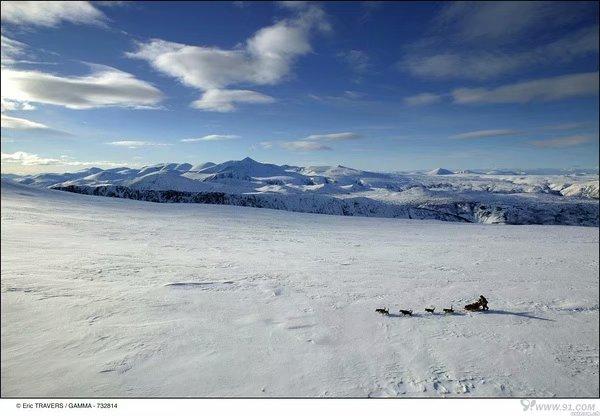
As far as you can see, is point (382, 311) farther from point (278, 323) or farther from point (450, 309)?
point (278, 323)

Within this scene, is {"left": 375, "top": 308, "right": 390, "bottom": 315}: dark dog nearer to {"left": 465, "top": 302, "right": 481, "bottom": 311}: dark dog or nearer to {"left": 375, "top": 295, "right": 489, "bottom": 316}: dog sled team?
{"left": 375, "top": 295, "right": 489, "bottom": 316}: dog sled team

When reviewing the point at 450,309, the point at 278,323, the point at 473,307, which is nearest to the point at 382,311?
the point at 450,309

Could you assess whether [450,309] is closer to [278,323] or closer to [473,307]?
[473,307]

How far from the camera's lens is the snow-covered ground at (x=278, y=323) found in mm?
4926

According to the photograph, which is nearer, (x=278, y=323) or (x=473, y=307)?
(x=278, y=323)

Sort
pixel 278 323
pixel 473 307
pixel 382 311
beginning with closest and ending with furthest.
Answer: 1. pixel 278 323
2. pixel 382 311
3. pixel 473 307

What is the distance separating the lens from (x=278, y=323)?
693 cm

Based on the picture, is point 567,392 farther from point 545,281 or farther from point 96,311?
point 96,311

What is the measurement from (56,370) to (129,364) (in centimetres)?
94

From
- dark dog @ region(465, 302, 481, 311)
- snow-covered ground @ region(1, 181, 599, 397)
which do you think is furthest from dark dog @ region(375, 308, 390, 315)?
dark dog @ region(465, 302, 481, 311)

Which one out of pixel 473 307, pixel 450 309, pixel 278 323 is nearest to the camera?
pixel 278 323

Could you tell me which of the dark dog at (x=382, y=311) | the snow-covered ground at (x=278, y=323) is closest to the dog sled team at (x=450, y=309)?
the dark dog at (x=382, y=311)

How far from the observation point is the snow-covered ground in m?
4.93
